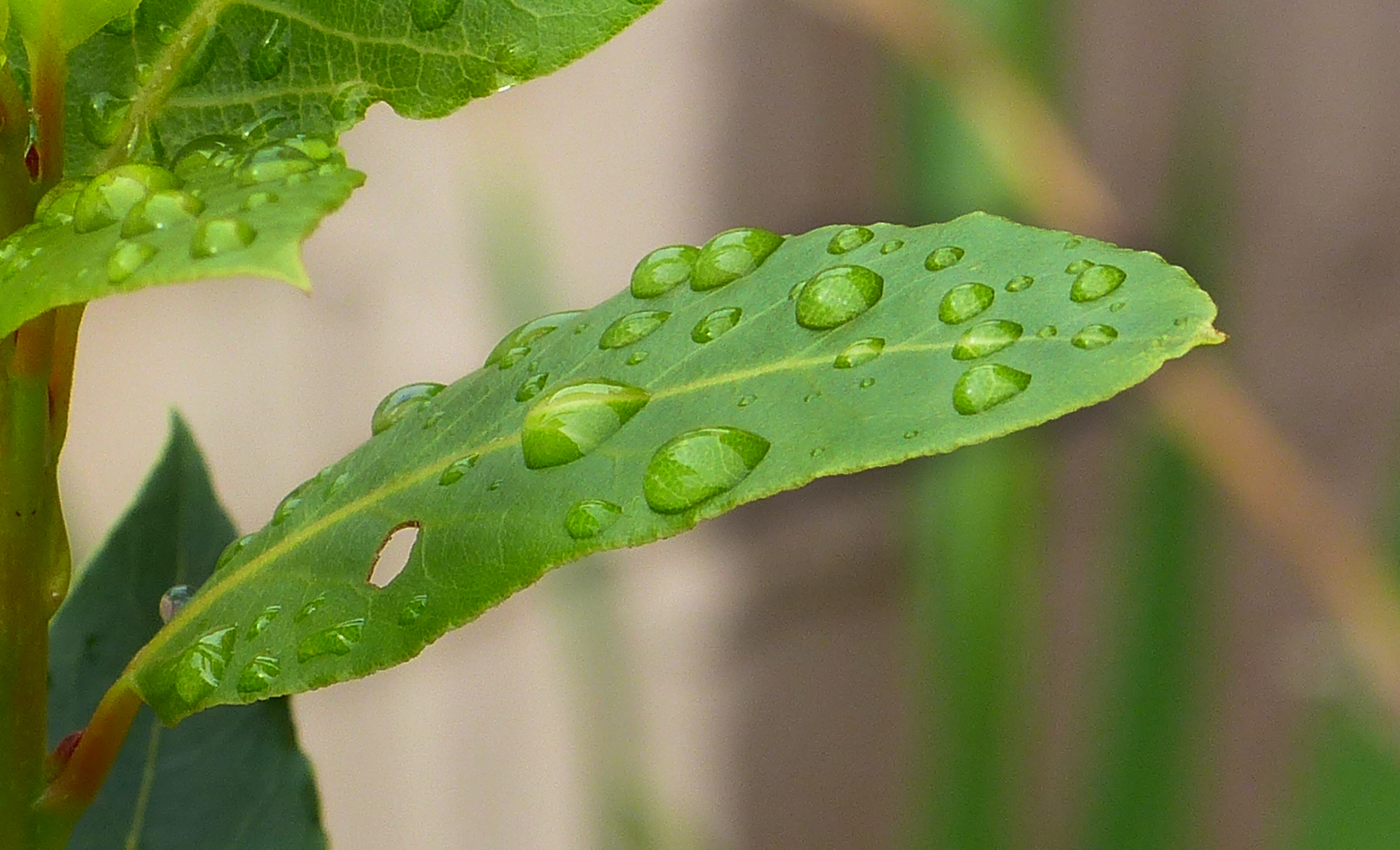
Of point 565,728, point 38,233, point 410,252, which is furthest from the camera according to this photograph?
→ point 565,728

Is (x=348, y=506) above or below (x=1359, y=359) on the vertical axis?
above

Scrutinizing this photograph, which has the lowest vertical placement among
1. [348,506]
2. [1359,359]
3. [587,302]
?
[1359,359]

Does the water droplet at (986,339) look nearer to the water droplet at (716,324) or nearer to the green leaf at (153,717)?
the water droplet at (716,324)

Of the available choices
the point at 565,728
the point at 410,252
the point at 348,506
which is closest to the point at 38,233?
the point at 348,506

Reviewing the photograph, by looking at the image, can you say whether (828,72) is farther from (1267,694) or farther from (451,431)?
(451,431)

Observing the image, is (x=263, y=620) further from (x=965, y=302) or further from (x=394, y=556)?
(x=394, y=556)

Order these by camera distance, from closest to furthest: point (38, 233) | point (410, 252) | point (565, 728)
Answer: point (38, 233)
point (410, 252)
point (565, 728)
